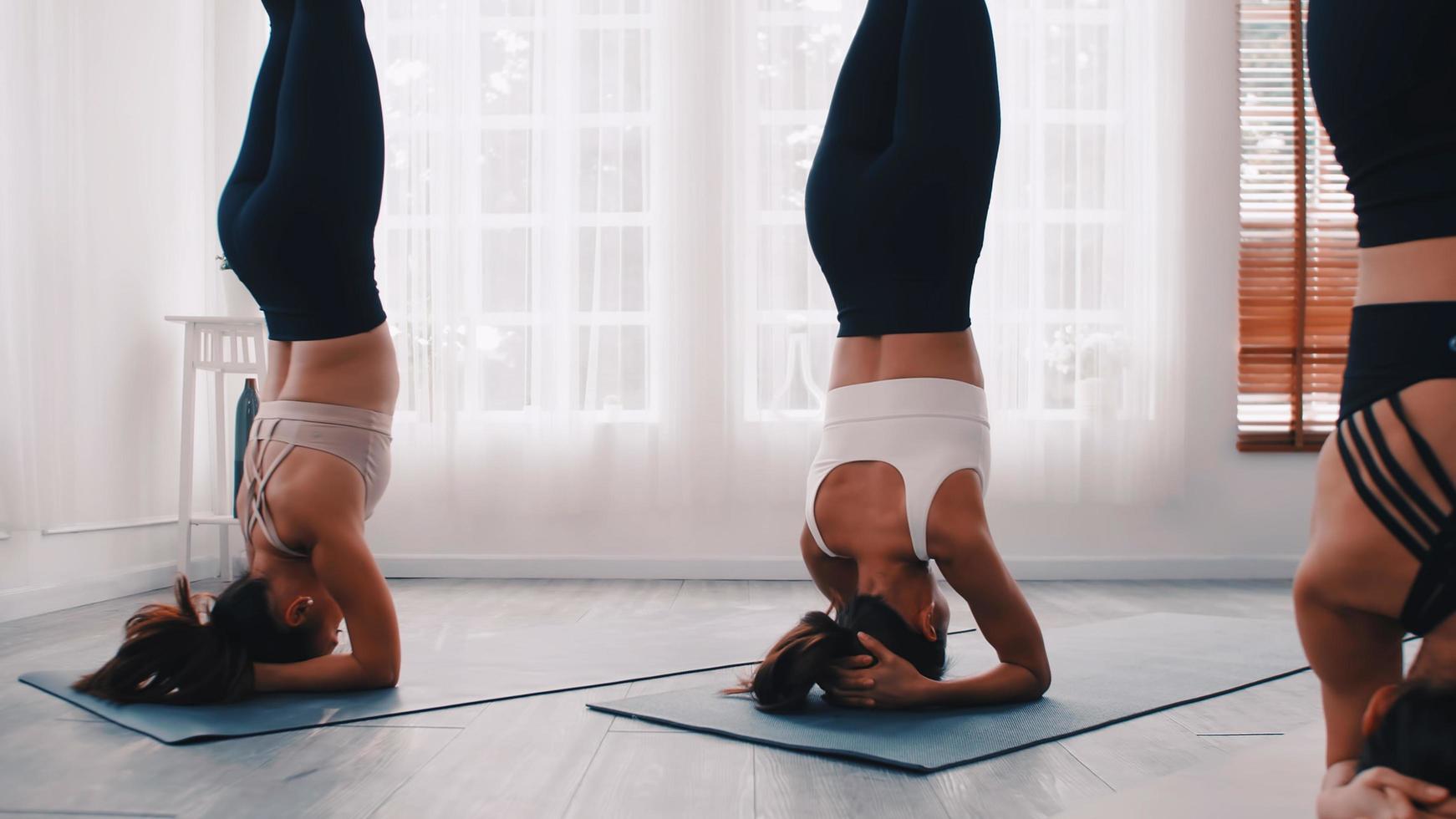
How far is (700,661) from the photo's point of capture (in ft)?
7.04

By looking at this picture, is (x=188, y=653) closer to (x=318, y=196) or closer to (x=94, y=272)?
(x=318, y=196)

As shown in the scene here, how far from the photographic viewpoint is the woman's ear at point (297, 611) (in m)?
1.72

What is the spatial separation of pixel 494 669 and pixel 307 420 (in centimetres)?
60

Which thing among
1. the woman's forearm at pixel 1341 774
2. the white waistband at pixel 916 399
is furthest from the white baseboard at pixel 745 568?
the woman's forearm at pixel 1341 774

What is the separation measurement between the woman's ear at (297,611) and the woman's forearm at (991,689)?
1011 millimetres

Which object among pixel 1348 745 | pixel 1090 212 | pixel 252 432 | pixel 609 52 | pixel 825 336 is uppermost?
pixel 609 52

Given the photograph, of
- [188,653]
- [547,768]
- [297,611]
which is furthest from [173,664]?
[547,768]

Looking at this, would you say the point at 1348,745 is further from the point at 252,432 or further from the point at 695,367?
the point at 695,367

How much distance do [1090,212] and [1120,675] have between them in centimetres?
224

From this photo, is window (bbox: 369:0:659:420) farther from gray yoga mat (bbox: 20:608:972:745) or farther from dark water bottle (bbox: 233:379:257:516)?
gray yoga mat (bbox: 20:608:972:745)

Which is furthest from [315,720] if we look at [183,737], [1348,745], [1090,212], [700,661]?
[1090,212]

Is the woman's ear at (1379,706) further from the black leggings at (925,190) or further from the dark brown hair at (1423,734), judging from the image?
the black leggings at (925,190)

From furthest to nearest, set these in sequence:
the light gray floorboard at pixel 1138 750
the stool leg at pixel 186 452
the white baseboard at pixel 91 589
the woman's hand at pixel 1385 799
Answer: the stool leg at pixel 186 452
the white baseboard at pixel 91 589
the light gray floorboard at pixel 1138 750
the woman's hand at pixel 1385 799

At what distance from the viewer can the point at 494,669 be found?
2.01 m
